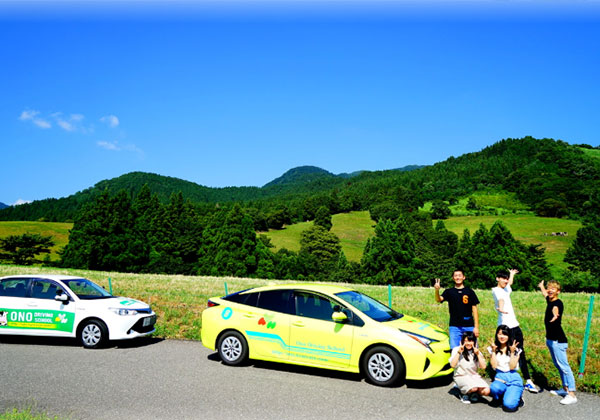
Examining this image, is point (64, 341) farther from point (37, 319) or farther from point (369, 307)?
point (369, 307)

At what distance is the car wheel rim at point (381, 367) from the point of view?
7.95 m

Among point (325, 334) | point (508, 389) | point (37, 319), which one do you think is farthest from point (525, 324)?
point (37, 319)

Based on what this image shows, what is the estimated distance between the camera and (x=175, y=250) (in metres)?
81.9

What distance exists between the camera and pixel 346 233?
116 meters

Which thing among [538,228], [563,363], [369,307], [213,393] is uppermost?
[538,228]

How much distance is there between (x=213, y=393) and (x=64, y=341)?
6.22 meters

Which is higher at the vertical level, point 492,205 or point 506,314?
point 492,205

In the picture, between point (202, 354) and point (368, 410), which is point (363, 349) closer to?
point (368, 410)

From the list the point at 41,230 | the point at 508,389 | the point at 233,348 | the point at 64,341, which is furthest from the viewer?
the point at 41,230

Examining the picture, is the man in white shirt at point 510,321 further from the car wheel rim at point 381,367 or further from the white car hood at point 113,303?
the white car hood at point 113,303

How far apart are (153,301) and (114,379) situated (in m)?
7.99

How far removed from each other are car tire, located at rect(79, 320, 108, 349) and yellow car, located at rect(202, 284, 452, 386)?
281 centimetres

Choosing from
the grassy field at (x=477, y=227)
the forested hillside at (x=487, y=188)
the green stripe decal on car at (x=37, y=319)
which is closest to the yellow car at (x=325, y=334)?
the green stripe decal on car at (x=37, y=319)

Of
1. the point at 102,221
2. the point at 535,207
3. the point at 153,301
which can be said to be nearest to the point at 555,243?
the point at 535,207
